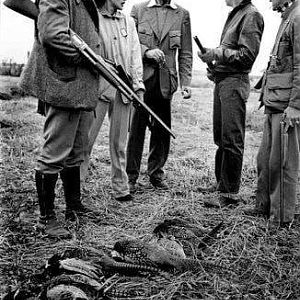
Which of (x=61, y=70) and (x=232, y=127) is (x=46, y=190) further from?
(x=232, y=127)

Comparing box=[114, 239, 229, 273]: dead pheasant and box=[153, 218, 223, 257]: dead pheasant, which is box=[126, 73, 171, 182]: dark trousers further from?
box=[114, 239, 229, 273]: dead pheasant

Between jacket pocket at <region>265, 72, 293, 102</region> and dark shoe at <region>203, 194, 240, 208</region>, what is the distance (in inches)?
47.2

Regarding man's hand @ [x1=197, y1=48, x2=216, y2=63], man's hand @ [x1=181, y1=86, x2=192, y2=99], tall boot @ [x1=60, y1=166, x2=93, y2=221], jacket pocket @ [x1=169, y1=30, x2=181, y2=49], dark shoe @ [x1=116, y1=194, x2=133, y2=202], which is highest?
jacket pocket @ [x1=169, y1=30, x2=181, y2=49]

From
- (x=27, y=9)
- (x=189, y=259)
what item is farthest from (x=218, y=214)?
(x=27, y=9)

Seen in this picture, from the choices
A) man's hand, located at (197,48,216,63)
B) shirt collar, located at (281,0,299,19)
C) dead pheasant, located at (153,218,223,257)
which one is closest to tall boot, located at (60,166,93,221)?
dead pheasant, located at (153,218,223,257)

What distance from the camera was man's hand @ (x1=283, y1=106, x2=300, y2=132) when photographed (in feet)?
12.3

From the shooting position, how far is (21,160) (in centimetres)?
593

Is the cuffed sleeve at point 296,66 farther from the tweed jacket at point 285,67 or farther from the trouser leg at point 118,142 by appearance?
the trouser leg at point 118,142

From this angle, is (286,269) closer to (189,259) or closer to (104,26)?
(189,259)

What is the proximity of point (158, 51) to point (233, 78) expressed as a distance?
0.84m

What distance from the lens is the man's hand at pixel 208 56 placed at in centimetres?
472

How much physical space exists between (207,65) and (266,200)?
1538 mm

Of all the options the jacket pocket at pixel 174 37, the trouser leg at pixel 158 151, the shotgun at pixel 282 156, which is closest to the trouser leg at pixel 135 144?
the trouser leg at pixel 158 151

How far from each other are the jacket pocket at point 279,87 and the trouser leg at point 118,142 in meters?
1.42
